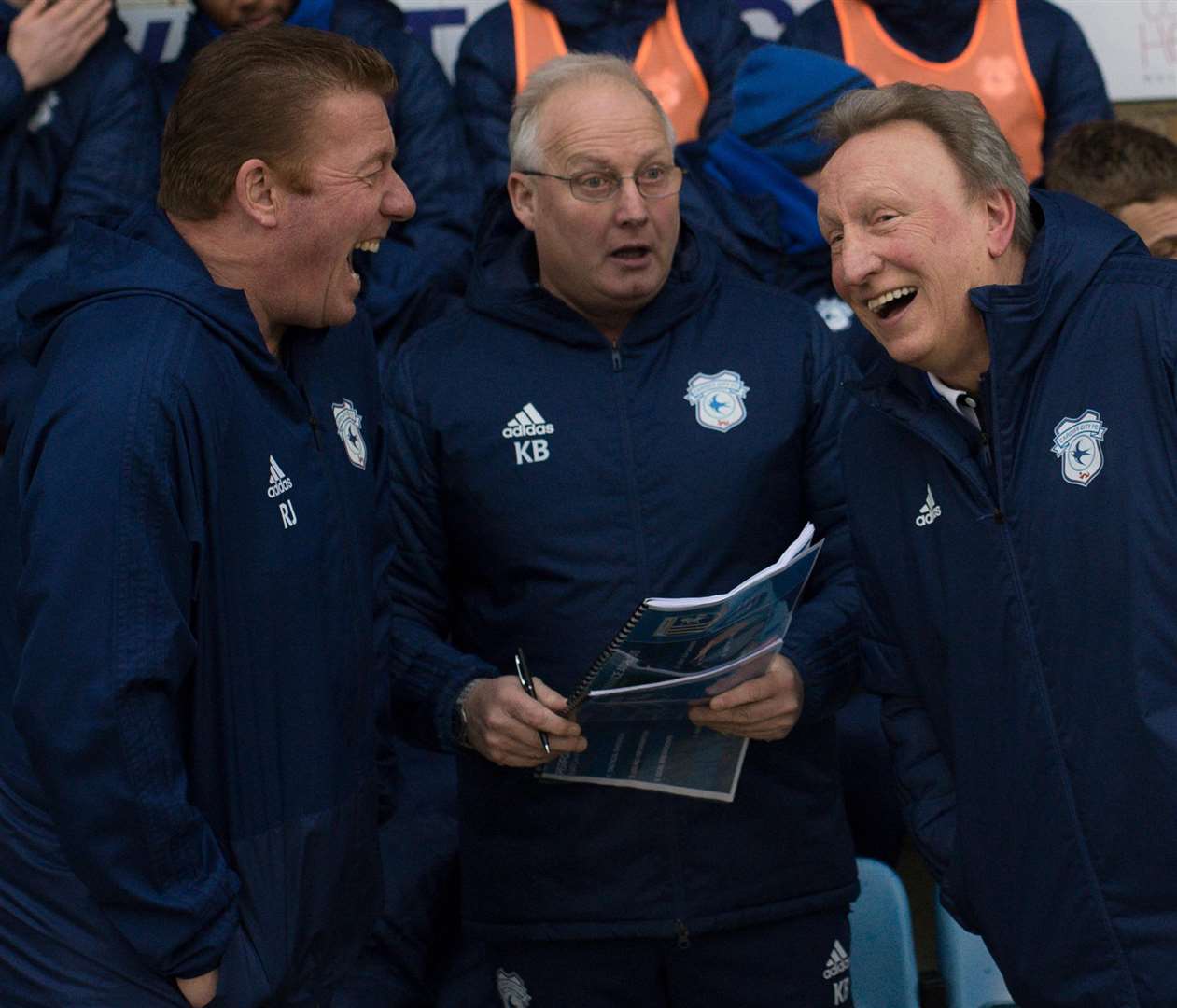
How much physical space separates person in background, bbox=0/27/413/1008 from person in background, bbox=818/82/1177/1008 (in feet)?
2.54

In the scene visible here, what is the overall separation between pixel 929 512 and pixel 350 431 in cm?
89

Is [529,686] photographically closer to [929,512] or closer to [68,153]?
[929,512]

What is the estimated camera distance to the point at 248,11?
14.0 feet

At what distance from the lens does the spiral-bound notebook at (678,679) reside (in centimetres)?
245

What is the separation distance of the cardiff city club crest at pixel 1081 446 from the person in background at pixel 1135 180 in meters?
1.49

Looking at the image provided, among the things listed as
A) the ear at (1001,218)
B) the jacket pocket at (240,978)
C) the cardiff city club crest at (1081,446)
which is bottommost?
the jacket pocket at (240,978)

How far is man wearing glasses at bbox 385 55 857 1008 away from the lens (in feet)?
9.89

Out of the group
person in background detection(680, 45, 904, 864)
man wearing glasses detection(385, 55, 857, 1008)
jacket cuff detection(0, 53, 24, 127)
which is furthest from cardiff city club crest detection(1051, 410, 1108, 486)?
jacket cuff detection(0, 53, 24, 127)

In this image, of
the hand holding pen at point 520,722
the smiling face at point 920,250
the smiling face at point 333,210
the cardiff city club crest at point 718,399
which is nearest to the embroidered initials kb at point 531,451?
the cardiff city club crest at point 718,399

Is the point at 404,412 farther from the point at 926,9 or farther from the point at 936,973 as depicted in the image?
the point at 926,9

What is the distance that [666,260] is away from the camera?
319 cm

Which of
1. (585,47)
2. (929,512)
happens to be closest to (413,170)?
(585,47)

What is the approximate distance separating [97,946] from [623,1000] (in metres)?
1.12

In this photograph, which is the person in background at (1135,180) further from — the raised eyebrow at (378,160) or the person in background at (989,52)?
the raised eyebrow at (378,160)
